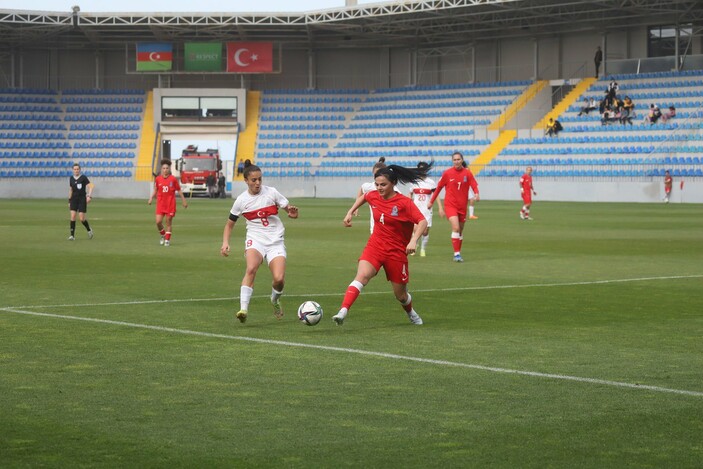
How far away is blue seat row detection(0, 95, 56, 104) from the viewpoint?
255 feet

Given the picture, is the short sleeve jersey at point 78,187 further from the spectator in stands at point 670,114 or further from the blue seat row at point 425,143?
the blue seat row at point 425,143

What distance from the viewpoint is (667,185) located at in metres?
55.4

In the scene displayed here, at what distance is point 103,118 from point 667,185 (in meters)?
39.2

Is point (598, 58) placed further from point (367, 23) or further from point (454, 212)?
point (454, 212)

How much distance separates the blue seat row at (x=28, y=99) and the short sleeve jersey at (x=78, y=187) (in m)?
50.9

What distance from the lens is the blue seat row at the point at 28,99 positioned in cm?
7769

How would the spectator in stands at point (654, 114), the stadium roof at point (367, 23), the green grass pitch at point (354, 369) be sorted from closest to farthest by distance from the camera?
the green grass pitch at point (354, 369) → the spectator in stands at point (654, 114) → the stadium roof at point (367, 23)

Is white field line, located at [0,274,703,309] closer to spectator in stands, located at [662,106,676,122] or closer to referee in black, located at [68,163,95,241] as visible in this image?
referee in black, located at [68,163,95,241]

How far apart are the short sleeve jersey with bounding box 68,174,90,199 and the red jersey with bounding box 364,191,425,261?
17652 millimetres

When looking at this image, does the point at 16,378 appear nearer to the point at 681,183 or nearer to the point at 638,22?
the point at 681,183

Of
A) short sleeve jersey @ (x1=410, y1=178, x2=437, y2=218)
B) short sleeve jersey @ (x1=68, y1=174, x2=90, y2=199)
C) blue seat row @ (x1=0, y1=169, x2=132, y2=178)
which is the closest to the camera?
short sleeve jersey @ (x1=410, y1=178, x2=437, y2=218)

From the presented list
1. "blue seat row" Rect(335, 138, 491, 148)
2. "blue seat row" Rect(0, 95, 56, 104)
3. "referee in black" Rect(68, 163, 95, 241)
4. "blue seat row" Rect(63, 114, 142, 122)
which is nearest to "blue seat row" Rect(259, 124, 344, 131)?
"blue seat row" Rect(335, 138, 491, 148)

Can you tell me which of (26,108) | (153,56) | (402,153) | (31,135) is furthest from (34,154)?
(402,153)

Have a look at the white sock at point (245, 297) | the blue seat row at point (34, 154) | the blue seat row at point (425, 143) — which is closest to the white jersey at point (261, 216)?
the white sock at point (245, 297)
